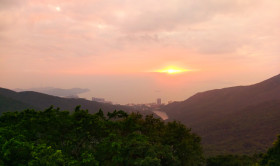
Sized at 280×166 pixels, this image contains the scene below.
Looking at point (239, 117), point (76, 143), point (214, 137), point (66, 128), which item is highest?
point (66, 128)

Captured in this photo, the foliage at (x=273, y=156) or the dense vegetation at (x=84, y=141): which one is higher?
the dense vegetation at (x=84, y=141)

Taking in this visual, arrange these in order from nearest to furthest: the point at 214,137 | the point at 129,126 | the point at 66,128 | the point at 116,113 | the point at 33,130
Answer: the point at 33,130
the point at 66,128
the point at 129,126
the point at 116,113
the point at 214,137

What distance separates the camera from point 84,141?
23.7m

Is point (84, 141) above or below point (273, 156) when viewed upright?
above

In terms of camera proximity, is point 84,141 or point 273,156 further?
point 273,156

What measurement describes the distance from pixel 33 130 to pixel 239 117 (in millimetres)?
181946

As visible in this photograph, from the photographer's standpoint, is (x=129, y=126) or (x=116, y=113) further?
(x=116, y=113)

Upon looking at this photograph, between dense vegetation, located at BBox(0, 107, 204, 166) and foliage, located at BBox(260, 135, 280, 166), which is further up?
dense vegetation, located at BBox(0, 107, 204, 166)

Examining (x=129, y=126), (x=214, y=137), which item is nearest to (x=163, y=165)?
(x=129, y=126)

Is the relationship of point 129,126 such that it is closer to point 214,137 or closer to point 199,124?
point 214,137

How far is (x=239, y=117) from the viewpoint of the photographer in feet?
570

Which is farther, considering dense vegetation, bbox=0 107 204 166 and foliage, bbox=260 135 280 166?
foliage, bbox=260 135 280 166

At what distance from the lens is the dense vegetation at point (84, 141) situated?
1579 cm

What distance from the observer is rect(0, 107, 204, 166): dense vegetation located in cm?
1579
